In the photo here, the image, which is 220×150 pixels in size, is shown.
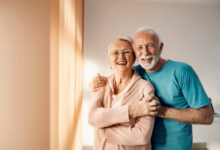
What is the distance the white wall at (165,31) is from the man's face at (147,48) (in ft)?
7.42

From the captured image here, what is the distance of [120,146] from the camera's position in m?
1.11

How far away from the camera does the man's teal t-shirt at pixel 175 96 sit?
3.93ft

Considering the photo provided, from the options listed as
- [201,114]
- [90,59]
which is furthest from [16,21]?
[90,59]

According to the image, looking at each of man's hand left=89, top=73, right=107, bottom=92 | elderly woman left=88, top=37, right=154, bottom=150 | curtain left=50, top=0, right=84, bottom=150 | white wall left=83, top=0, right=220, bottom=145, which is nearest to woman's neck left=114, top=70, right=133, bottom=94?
elderly woman left=88, top=37, right=154, bottom=150

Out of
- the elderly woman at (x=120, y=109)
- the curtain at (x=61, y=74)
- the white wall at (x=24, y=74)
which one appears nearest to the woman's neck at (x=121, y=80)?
the elderly woman at (x=120, y=109)

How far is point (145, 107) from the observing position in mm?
1051

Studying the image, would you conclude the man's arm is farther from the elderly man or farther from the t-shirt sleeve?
the t-shirt sleeve

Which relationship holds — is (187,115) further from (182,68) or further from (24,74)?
(24,74)

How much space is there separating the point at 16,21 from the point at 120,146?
0.98 metres

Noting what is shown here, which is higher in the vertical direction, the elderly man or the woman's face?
the woman's face

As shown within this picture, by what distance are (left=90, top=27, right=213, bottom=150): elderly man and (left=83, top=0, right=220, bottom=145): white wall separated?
2.18 meters

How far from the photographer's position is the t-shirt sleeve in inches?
46.6

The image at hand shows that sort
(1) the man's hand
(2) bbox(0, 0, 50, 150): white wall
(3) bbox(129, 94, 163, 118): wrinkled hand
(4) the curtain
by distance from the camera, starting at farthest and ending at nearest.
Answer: (1) the man's hand, (3) bbox(129, 94, 163, 118): wrinkled hand, (4) the curtain, (2) bbox(0, 0, 50, 150): white wall

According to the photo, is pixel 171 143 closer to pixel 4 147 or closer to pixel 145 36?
pixel 145 36
